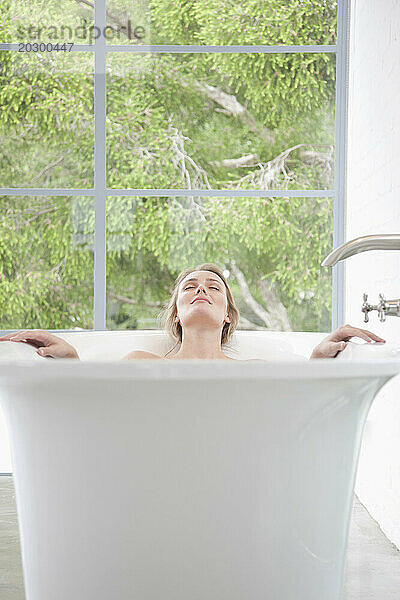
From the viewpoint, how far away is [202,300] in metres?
2.28

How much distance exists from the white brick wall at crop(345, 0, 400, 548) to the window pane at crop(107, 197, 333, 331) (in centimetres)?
20

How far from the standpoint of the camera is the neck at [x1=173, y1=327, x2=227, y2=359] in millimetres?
2289

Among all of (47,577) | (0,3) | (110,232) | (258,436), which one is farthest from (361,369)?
(0,3)

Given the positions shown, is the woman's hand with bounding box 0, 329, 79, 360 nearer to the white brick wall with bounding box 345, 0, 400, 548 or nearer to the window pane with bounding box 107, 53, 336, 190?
the white brick wall with bounding box 345, 0, 400, 548

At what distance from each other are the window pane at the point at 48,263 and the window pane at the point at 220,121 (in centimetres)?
27

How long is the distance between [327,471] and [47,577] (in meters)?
0.57

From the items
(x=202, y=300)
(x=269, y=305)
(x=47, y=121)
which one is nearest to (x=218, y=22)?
(x=47, y=121)

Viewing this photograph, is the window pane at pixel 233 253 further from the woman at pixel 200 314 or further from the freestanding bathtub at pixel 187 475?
the freestanding bathtub at pixel 187 475

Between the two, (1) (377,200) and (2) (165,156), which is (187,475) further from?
(2) (165,156)

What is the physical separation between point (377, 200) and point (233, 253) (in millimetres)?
888

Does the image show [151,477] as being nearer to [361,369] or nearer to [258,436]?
[258,436]

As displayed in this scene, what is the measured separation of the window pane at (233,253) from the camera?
11.1 ft

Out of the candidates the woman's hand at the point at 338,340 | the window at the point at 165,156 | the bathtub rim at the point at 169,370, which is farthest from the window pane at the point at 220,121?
the bathtub rim at the point at 169,370

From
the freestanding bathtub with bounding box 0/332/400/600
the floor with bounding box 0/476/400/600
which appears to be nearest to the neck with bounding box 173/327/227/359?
the floor with bounding box 0/476/400/600
